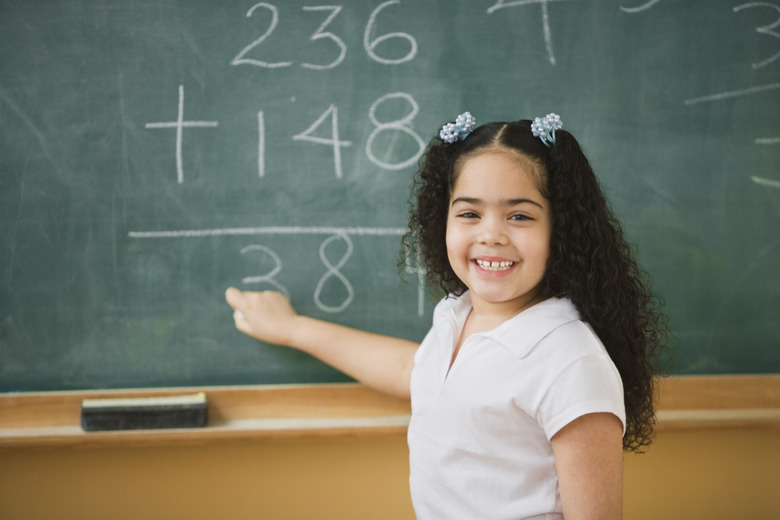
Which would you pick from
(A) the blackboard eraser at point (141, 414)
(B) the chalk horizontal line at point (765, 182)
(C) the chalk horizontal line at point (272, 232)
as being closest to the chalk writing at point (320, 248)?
(C) the chalk horizontal line at point (272, 232)

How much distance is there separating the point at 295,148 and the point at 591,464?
2.93ft

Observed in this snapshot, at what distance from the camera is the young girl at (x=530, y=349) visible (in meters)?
0.95

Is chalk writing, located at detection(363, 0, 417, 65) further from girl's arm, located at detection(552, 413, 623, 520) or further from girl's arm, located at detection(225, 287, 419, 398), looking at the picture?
girl's arm, located at detection(552, 413, 623, 520)

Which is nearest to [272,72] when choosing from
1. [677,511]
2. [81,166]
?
[81,166]

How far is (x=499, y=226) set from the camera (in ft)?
3.36

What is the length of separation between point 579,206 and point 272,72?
29.9 inches

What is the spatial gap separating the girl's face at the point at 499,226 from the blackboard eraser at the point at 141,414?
27.9 inches

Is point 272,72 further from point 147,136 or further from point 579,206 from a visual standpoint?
point 579,206

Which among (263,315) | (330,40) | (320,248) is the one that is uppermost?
(330,40)

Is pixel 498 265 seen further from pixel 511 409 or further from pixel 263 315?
pixel 263 315

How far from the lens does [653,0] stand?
4.96 feet

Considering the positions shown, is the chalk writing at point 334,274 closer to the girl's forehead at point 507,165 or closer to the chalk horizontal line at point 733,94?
the girl's forehead at point 507,165

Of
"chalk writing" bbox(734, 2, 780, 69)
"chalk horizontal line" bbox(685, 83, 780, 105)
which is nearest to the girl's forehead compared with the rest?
"chalk horizontal line" bbox(685, 83, 780, 105)

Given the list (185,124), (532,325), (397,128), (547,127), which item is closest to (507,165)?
(547,127)
